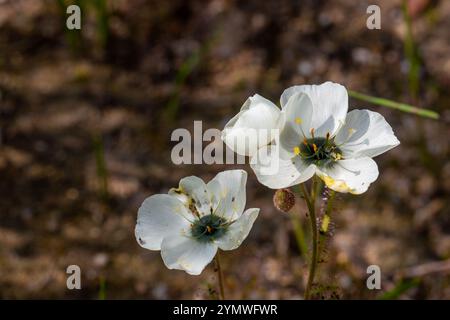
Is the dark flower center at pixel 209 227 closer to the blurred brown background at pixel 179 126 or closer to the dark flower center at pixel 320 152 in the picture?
the dark flower center at pixel 320 152

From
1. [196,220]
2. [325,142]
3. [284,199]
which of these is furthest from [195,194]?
[325,142]

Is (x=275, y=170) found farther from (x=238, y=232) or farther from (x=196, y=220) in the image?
(x=196, y=220)

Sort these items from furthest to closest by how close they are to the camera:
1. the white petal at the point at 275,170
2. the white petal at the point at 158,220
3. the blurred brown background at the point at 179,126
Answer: the blurred brown background at the point at 179,126 < the white petal at the point at 158,220 < the white petal at the point at 275,170

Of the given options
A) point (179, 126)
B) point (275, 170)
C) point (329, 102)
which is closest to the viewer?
point (275, 170)

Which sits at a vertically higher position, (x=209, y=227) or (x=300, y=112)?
(x=300, y=112)

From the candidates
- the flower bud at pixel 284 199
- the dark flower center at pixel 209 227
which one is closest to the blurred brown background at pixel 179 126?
the dark flower center at pixel 209 227

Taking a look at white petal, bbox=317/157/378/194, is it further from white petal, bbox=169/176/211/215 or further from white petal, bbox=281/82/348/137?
white petal, bbox=169/176/211/215
